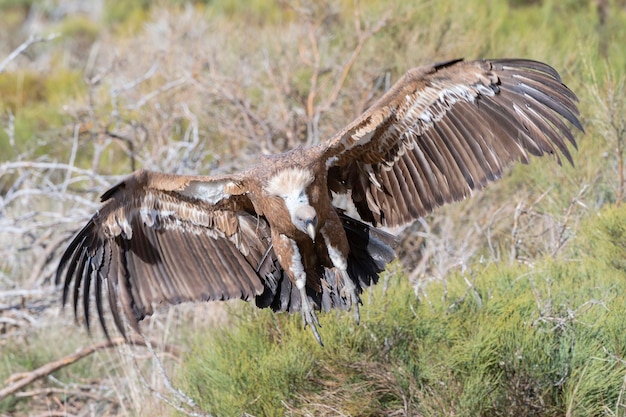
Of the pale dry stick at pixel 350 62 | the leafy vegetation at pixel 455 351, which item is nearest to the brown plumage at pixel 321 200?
the leafy vegetation at pixel 455 351

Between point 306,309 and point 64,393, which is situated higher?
point 306,309

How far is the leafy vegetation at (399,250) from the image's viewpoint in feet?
14.1

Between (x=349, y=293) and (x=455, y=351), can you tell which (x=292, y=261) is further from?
(x=455, y=351)

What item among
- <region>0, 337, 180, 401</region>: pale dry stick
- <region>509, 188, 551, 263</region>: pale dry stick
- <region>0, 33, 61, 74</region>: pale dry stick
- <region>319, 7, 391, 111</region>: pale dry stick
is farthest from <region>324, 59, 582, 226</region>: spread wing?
<region>0, 33, 61, 74</region>: pale dry stick

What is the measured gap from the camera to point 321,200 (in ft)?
15.0

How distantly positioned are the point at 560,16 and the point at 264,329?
6.49m

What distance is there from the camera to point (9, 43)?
17016mm

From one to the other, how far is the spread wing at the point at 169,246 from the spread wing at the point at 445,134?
59 centimetres

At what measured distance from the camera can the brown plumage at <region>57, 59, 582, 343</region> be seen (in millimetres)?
4473

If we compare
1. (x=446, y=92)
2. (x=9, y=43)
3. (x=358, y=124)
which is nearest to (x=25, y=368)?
(x=358, y=124)

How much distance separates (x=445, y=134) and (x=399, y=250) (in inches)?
87.0

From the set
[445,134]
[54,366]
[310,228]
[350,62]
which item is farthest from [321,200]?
[350,62]

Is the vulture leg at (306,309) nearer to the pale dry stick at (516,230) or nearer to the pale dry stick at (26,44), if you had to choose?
the pale dry stick at (516,230)

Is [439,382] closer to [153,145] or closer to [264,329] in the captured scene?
[264,329]
